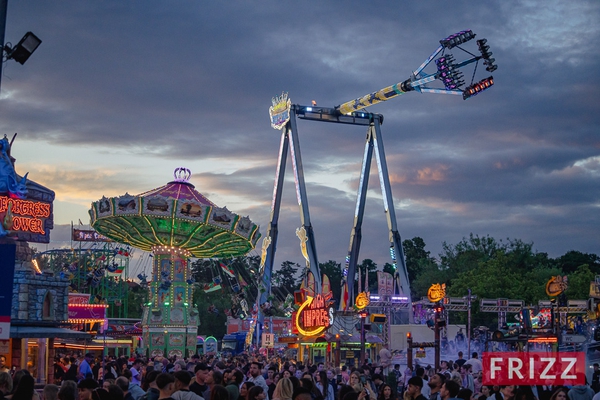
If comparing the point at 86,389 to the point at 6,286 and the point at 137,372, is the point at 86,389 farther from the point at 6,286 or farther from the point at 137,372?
the point at 137,372

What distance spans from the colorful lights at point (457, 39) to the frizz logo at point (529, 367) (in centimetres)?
3425

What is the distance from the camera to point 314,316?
3928cm

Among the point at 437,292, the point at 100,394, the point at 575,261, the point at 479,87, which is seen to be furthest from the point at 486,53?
the point at 575,261

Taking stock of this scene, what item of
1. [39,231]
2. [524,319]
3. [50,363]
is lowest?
[50,363]

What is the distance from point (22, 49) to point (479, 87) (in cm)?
3065

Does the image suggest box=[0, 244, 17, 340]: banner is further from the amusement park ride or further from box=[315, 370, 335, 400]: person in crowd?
the amusement park ride

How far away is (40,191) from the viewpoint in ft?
118

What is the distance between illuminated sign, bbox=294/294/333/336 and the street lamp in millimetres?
27098

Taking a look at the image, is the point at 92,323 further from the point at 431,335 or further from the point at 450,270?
the point at 450,270

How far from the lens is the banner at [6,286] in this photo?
11.2 metres

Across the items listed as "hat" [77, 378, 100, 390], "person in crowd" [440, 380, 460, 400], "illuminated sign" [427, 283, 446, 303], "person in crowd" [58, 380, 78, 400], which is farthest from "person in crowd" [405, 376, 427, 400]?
"illuminated sign" [427, 283, 446, 303]

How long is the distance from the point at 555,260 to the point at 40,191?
67.9 meters

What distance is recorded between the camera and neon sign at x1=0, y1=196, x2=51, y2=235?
1273 inches

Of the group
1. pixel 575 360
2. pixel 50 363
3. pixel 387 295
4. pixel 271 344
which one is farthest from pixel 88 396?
pixel 387 295
